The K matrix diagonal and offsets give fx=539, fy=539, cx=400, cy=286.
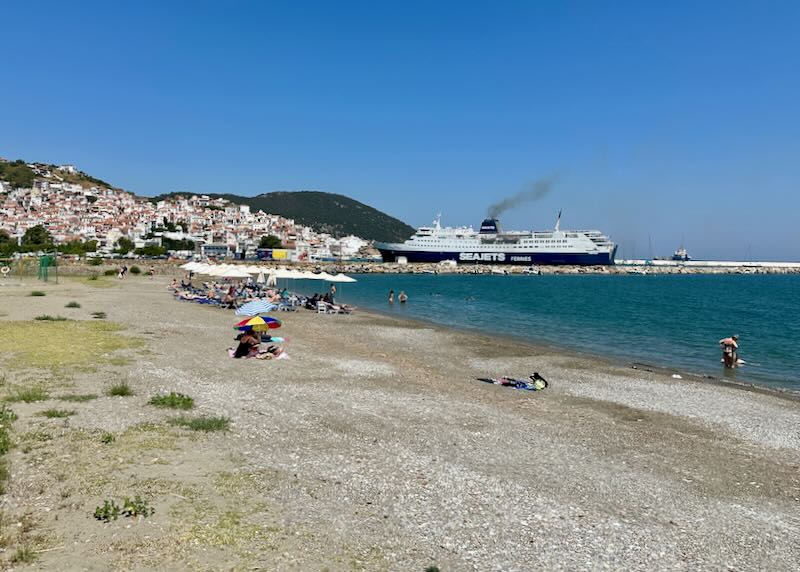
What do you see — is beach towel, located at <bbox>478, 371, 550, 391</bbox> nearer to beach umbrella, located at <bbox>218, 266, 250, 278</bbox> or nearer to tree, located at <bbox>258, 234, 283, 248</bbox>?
beach umbrella, located at <bbox>218, 266, 250, 278</bbox>

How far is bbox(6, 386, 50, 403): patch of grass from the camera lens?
1048 cm

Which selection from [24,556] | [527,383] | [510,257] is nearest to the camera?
[24,556]

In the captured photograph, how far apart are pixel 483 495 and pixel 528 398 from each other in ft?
24.7

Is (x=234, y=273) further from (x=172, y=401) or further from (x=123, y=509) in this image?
(x=123, y=509)

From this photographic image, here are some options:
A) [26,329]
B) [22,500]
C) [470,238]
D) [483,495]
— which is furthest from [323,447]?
[470,238]

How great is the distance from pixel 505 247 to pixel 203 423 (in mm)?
136930

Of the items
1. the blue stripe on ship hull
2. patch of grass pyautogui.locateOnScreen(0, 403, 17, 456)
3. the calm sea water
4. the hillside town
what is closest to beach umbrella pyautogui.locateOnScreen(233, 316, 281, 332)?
patch of grass pyautogui.locateOnScreen(0, 403, 17, 456)

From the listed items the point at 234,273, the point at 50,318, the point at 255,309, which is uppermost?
the point at 234,273

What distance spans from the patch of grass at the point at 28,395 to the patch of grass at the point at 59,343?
272 cm

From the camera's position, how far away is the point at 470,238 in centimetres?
14475

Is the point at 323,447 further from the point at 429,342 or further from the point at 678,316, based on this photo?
the point at 678,316

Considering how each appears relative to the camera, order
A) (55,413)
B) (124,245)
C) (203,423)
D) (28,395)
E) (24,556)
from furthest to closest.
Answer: (124,245), (28,395), (203,423), (55,413), (24,556)

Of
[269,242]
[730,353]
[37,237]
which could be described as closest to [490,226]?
[269,242]

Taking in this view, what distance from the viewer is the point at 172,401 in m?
11.1
